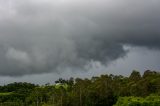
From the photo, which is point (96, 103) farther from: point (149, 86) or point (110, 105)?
point (149, 86)

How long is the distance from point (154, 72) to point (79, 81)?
35250 mm

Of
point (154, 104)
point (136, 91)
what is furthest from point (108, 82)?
point (154, 104)

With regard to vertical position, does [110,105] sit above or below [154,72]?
below

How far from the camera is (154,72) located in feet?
595

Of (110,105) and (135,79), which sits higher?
(135,79)

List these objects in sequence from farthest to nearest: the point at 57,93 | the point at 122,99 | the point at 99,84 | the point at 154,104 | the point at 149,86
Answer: the point at 57,93 < the point at 99,84 < the point at 149,86 < the point at 122,99 < the point at 154,104

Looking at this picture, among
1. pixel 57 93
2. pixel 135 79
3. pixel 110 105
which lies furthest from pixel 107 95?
pixel 57 93

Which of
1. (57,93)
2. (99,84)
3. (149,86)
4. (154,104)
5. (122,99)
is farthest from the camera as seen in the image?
(57,93)

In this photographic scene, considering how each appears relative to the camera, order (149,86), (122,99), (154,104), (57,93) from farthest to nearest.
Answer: (57,93) < (149,86) < (122,99) < (154,104)

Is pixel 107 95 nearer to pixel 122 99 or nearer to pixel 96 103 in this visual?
pixel 96 103

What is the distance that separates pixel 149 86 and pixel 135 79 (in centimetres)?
1664

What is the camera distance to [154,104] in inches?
4892

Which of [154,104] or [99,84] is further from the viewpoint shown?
[99,84]

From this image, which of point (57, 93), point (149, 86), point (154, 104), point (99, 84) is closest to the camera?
point (154, 104)
